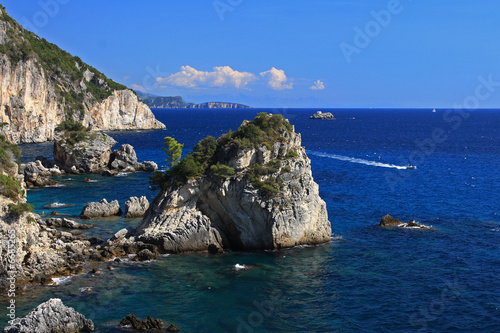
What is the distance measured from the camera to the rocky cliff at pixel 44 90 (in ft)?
426

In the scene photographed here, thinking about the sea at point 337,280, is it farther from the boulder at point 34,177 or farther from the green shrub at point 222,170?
the boulder at point 34,177

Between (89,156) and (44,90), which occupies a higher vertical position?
(44,90)

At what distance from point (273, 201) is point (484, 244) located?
23183 millimetres

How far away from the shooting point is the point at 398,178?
288 feet

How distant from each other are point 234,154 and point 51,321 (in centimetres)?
2568

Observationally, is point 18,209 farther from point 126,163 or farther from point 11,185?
point 126,163

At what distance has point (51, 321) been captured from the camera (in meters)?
30.0

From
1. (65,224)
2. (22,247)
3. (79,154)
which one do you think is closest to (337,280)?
(22,247)

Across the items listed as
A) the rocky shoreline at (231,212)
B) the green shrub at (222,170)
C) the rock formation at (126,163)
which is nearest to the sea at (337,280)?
the rocky shoreline at (231,212)

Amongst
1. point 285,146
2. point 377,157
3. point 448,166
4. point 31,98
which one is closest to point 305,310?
point 285,146

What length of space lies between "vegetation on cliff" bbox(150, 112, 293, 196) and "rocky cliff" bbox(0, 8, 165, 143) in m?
79.5

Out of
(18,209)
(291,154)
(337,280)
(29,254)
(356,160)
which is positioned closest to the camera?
(18,209)

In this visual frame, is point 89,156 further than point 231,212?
Yes

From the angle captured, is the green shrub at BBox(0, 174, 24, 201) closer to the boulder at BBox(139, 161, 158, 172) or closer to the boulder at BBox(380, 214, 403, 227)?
the boulder at BBox(380, 214, 403, 227)
